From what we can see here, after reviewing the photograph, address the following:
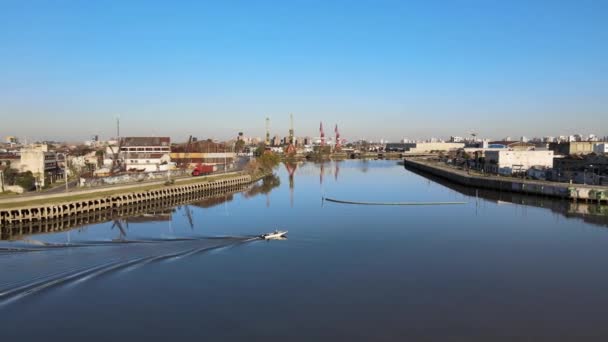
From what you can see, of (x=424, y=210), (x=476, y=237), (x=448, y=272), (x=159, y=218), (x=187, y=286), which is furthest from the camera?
(x=424, y=210)

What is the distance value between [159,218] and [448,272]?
10.8m

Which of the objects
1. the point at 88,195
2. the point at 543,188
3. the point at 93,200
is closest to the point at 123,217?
the point at 93,200

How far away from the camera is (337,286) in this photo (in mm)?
8641

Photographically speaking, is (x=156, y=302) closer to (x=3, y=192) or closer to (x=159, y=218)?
(x=159, y=218)

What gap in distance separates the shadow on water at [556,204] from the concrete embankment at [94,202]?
14938mm

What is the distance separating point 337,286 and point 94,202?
520 inches

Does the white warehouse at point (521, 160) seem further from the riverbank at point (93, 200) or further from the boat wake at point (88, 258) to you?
the boat wake at point (88, 258)

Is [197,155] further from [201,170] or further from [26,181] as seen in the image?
[26,181]

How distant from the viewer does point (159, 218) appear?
1673 centimetres

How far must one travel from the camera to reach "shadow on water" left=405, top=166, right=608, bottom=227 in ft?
55.5

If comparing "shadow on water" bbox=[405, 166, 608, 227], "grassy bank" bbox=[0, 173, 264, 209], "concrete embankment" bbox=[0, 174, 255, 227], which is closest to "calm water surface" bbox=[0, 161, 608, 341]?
"shadow on water" bbox=[405, 166, 608, 227]

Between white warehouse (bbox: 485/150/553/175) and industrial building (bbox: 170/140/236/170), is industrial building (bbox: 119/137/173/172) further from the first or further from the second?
white warehouse (bbox: 485/150/553/175)

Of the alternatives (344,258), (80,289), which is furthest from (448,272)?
(80,289)

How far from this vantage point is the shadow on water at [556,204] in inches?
666
